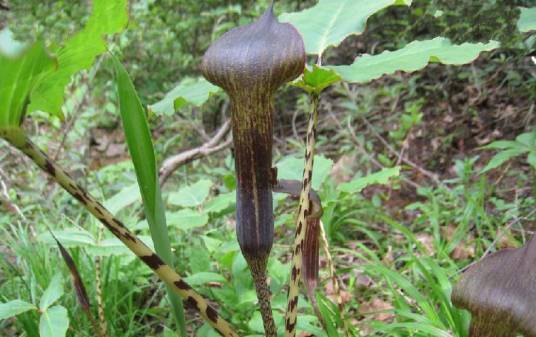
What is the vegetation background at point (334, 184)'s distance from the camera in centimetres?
141

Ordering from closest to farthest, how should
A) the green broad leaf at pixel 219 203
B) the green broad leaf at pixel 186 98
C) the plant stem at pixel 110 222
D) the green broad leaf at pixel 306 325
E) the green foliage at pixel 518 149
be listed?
1. the plant stem at pixel 110 222
2. the green broad leaf at pixel 186 98
3. the green broad leaf at pixel 306 325
4. the green broad leaf at pixel 219 203
5. the green foliage at pixel 518 149

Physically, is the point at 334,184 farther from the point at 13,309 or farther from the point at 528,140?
the point at 13,309

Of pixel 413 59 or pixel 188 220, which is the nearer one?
pixel 413 59

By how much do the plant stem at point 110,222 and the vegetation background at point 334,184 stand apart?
41 cm

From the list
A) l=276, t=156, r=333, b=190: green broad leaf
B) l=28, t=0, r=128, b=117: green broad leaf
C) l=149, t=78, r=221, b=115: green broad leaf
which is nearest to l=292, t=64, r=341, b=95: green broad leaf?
l=149, t=78, r=221, b=115: green broad leaf

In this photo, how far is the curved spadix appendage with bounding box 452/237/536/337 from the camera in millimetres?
622

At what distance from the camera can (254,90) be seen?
70 centimetres

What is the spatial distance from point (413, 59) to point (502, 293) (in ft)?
1.21

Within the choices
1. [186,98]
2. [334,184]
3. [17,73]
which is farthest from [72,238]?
[334,184]

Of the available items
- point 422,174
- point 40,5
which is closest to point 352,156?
point 422,174

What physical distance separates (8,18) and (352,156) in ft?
10.7

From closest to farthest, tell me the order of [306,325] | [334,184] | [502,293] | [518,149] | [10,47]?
[10,47], [502,293], [306,325], [518,149], [334,184]

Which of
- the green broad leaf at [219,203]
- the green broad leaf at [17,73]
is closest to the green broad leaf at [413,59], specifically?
the green broad leaf at [17,73]

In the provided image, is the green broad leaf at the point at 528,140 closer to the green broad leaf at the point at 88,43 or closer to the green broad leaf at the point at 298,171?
the green broad leaf at the point at 298,171
